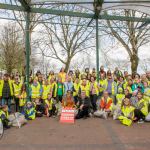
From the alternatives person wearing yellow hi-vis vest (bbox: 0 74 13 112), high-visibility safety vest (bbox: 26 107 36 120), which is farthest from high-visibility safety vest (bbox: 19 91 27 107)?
high-visibility safety vest (bbox: 26 107 36 120)

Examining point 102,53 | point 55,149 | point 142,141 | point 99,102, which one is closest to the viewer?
point 55,149

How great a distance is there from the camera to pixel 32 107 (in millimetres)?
13031

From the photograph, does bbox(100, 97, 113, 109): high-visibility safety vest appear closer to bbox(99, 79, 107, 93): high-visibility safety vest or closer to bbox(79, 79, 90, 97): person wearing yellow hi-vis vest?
bbox(79, 79, 90, 97): person wearing yellow hi-vis vest

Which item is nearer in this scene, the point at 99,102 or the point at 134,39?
the point at 99,102

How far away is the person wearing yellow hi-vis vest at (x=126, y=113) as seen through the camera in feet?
38.5

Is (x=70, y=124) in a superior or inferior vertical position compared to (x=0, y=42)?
inferior

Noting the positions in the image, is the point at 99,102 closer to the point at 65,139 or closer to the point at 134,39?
the point at 65,139

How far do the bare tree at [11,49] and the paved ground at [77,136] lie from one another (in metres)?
22.2

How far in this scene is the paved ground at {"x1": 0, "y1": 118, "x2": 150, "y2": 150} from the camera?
8.68 metres

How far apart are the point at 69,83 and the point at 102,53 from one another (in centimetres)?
1907

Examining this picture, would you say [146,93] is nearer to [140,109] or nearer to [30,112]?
[140,109]

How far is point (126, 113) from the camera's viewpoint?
12.2m

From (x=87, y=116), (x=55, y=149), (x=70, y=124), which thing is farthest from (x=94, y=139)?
(x=87, y=116)

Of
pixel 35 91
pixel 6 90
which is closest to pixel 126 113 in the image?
pixel 35 91
